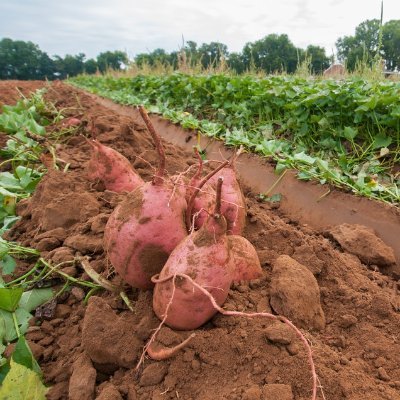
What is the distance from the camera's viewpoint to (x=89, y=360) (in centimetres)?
138

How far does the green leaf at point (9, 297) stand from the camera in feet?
5.10

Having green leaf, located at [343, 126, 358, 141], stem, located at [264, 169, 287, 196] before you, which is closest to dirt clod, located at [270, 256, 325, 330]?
stem, located at [264, 169, 287, 196]

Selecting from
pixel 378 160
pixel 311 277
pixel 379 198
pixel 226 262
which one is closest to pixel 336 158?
pixel 378 160

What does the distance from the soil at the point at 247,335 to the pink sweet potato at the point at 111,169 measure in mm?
310

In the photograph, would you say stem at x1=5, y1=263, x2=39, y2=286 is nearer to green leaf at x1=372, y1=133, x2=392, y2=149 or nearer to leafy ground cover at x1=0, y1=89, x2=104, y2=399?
leafy ground cover at x1=0, y1=89, x2=104, y2=399

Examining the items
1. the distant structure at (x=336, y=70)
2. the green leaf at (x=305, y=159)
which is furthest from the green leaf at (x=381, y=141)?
the distant structure at (x=336, y=70)

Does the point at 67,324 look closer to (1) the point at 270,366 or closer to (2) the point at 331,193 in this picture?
(1) the point at 270,366

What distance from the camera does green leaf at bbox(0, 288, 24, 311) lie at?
5.10ft

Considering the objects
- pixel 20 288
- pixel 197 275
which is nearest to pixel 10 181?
pixel 20 288

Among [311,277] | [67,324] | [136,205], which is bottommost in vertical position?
[67,324]

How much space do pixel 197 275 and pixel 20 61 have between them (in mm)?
67914

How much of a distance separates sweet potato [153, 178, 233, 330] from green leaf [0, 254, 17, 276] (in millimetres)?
1021

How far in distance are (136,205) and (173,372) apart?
591mm

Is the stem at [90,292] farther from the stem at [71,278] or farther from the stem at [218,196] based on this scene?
the stem at [218,196]
